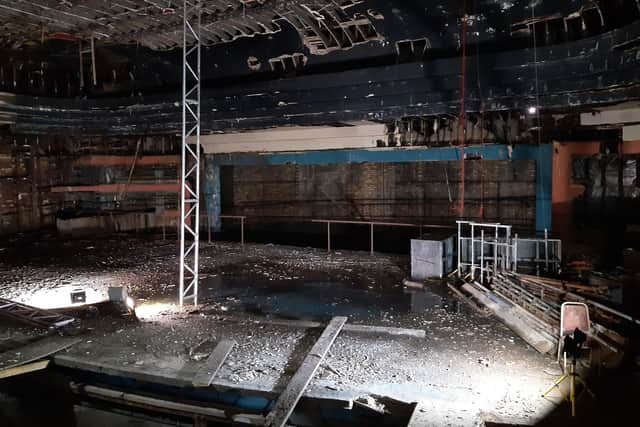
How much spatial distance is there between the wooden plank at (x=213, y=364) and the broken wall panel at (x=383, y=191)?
952cm

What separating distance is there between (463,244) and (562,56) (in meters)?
3.98

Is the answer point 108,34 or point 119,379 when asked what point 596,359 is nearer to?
point 119,379

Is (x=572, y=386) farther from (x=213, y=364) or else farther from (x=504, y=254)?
(x=504, y=254)

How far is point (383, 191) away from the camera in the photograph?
16.8 m

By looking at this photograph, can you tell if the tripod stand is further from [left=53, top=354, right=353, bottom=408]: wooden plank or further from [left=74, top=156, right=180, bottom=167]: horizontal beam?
[left=74, top=156, right=180, bottom=167]: horizontal beam

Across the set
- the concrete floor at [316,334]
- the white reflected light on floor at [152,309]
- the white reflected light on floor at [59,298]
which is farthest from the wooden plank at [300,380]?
the white reflected light on floor at [59,298]

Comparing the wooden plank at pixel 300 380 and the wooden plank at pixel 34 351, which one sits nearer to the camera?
the wooden plank at pixel 300 380

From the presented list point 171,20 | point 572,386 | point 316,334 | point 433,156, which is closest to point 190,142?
point 171,20

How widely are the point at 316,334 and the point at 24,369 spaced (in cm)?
371

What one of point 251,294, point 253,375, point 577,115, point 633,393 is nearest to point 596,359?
point 633,393

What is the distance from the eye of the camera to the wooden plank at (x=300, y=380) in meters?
4.55

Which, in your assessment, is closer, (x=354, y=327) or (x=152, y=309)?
(x=354, y=327)

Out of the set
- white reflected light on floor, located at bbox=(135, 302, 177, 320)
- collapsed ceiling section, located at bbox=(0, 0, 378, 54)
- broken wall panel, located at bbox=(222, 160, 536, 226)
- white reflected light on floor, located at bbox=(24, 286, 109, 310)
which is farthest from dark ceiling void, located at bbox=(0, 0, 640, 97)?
white reflected light on floor, located at bbox=(135, 302, 177, 320)

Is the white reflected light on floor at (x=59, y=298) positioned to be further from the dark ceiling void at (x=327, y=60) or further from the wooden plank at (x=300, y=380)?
the dark ceiling void at (x=327, y=60)
